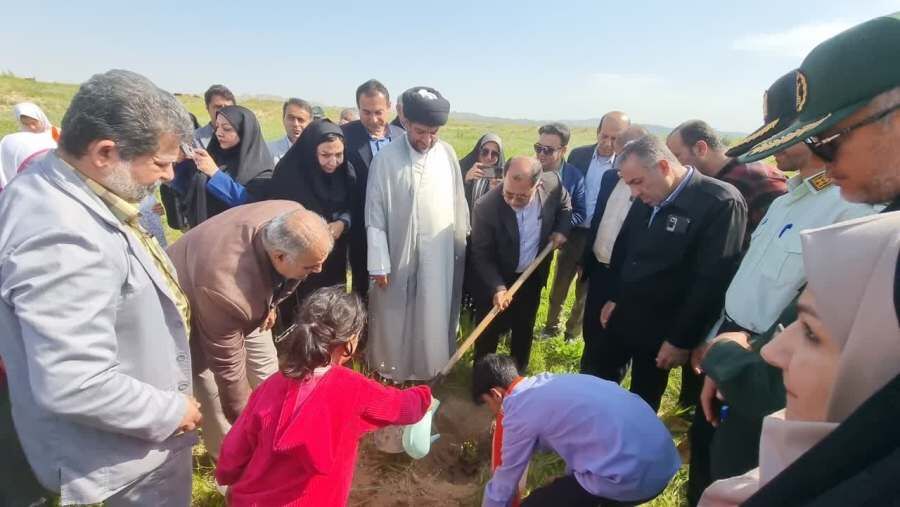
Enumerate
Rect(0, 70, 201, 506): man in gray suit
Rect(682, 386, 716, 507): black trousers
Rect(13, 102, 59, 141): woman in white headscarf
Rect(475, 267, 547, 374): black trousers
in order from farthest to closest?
Rect(13, 102, 59, 141): woman in white headscarf < Rect(475, 267, 547, 374): black trousers < Rect(682, 386, 716, 507): black trousers < Rect(0, 70, 201, 506): man in gray suit

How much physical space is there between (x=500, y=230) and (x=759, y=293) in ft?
5.70

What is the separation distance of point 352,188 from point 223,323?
1.80 meters

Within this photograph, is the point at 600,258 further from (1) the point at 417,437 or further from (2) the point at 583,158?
(1) the point at 417,437

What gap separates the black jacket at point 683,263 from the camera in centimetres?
249

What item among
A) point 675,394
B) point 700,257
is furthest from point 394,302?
point 675,394

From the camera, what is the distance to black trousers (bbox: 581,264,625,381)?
3.23 meters

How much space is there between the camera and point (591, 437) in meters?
1.96

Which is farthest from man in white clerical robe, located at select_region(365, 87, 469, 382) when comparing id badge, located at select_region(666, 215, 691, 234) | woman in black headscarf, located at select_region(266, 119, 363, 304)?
id badge, located at select_region(666, 215, 691, 234)

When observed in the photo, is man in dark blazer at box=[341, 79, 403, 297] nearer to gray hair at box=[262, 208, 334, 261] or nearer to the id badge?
gray hair at box=[262, 208, 334, 261]

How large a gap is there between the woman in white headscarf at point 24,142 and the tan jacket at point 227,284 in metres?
2.95

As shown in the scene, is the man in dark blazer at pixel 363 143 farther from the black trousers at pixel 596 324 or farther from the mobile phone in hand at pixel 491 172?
the black trousers at pixel 596 324

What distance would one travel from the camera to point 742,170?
3.29 m

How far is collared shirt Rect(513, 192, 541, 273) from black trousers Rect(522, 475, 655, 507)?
1.75 m

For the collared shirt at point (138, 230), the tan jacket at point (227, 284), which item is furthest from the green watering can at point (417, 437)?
the collared shirt at point (138, 230)
